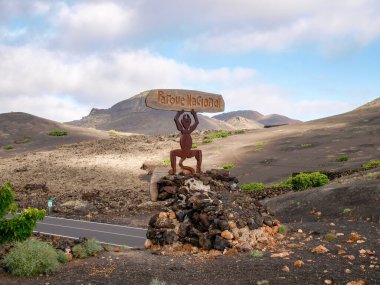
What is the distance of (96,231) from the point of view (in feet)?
58.1

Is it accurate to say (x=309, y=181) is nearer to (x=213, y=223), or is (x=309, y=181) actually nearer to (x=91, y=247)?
(x=213, y=223)

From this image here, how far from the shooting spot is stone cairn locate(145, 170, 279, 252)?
36.0 ft

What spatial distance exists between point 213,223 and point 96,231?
7919mm

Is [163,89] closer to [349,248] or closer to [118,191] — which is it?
[349,248]

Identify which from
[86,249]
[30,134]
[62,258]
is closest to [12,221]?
[62,258]

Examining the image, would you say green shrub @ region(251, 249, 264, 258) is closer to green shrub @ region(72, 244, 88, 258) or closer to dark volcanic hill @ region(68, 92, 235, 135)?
green shrub @ region(72, 244, 88, 258)

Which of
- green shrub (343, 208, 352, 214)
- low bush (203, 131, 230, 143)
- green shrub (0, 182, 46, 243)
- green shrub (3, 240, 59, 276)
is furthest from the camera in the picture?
low bush (203, 131, 230, 143)

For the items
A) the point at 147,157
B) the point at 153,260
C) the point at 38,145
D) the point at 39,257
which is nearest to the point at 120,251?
the point at 153,260

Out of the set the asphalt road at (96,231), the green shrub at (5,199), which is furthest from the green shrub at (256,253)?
the green shrub at (5,199)

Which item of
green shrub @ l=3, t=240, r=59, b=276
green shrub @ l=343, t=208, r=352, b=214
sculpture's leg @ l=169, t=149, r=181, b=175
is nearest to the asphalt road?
sculpture's leg @ l=169, t=149, r=181, b=175

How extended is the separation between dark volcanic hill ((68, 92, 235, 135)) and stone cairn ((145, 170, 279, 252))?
122 metres

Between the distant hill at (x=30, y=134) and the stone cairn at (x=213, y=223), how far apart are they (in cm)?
4666

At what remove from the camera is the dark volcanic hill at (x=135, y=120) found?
147500mm

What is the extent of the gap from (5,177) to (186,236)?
30679 millimetres
